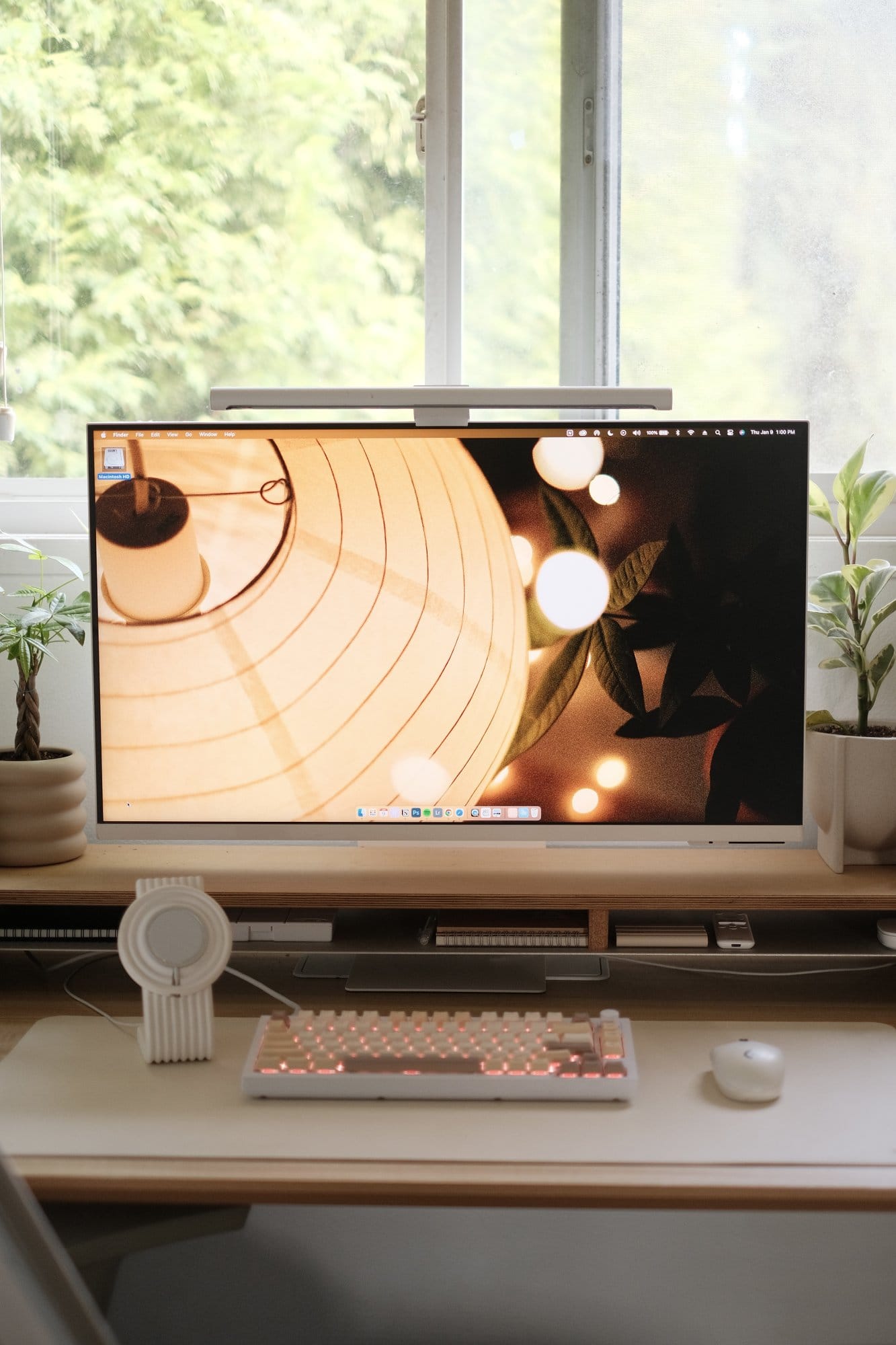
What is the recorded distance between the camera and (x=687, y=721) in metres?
1.26

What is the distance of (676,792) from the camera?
4.17 ft

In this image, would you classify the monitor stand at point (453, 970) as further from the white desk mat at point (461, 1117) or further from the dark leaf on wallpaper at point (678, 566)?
the dark leaf on wallpaper at point (678, 566)

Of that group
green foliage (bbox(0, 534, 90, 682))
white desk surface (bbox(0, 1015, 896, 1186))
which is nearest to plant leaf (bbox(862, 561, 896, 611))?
white desk surface (bbox(0, 1015, 896, 1186))

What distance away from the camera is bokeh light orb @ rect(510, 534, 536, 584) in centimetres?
126

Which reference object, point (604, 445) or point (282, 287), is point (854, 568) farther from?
point (282, 287)

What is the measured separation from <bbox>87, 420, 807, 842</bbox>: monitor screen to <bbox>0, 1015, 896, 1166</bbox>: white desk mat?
0.28m

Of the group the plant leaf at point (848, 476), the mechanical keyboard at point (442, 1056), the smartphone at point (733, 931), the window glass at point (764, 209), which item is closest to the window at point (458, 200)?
the window glass at point (764, 209)

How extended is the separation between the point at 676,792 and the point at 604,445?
40 centimetres

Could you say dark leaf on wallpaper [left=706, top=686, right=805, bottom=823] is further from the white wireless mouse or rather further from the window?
the window

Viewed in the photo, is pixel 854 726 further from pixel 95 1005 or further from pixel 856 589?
pixel 95 1005

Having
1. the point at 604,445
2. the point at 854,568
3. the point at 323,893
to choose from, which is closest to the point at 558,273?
the point at 604,445

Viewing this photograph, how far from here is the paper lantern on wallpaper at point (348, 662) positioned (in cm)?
126

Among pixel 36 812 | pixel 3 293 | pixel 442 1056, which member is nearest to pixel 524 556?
pixel 442 1056

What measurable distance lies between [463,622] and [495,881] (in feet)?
0.96
